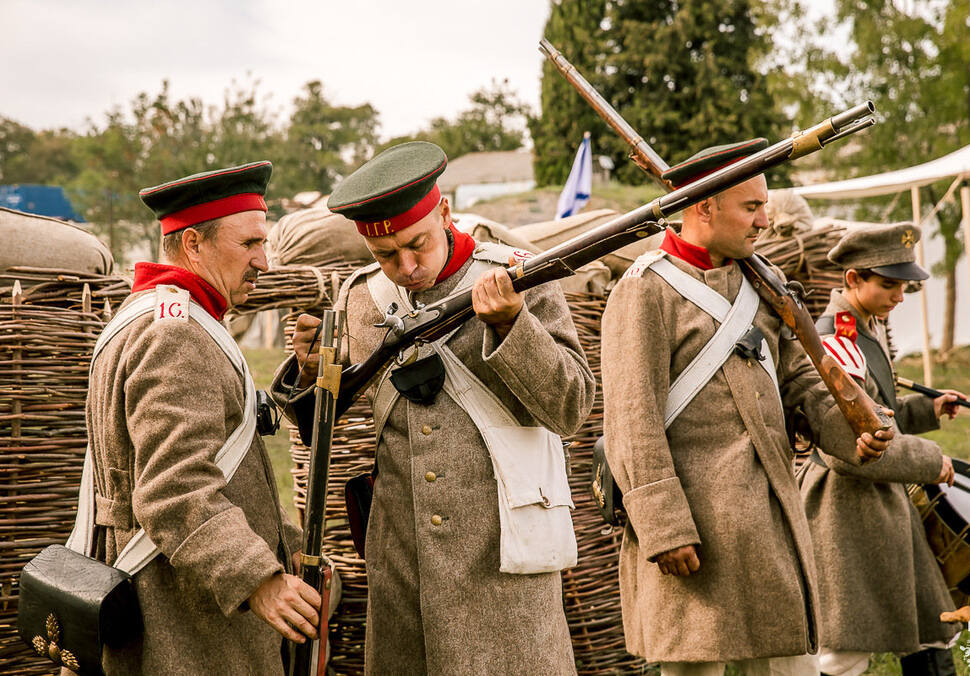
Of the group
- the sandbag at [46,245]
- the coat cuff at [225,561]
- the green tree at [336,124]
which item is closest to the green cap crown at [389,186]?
the coat cuff at [225,561]

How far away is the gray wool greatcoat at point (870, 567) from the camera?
4.66 meters

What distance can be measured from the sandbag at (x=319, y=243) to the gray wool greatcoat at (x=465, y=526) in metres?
2.07

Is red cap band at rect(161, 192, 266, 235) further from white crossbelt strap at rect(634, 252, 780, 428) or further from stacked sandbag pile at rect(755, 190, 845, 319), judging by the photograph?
stacked sandbag pile at rect(755, 190, 845, 319)

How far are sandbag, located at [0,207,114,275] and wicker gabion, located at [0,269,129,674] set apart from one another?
89mm

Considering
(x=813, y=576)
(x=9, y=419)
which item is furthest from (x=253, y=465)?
(x=813, y=576)

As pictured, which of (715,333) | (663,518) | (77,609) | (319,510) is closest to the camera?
(77,609)

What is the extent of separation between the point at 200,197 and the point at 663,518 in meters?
1.88

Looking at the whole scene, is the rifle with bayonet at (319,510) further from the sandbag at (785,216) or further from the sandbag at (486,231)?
the sandbag at (785,216)

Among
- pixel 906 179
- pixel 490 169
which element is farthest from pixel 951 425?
pixel 490 169

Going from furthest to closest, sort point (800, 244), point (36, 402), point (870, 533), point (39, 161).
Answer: point (39, 161), point (800, 244), point (870, 533), point (36, 402)

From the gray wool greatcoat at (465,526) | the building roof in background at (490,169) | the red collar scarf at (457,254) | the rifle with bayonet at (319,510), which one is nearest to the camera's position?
the rifle with bayonet at (319,510)

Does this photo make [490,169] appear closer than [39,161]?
Yes

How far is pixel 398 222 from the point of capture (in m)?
2.91

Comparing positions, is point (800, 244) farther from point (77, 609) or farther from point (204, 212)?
point (77, 609)
